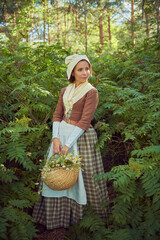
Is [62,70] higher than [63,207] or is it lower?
higher

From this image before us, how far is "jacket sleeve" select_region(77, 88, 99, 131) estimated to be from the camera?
243 centimetres

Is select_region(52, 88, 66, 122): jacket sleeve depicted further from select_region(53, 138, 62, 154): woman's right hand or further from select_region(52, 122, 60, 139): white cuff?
select_region(53, 138, 62, 154): woman's right hand

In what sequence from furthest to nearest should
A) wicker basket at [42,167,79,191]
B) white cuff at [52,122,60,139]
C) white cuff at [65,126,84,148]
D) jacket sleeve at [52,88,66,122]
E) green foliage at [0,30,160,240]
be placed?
1. jacket sleeve at [52,88,66,122]
2. white cuff at [52,122,60,139]
3. white cuff at [65,126,84,148]
4. wicker basket at [42,167,79,191]
5. green foliage at [0,30,160,240]

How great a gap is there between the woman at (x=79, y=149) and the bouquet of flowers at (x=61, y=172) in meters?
0.19

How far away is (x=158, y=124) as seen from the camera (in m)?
2.56

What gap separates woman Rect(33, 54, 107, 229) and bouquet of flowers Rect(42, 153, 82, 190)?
192 mm

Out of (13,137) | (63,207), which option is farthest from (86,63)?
(63,207)

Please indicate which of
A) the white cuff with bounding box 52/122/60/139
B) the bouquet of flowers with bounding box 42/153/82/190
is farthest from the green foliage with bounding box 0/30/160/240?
the bouquet of flowers with bounding box 42/153/82/190

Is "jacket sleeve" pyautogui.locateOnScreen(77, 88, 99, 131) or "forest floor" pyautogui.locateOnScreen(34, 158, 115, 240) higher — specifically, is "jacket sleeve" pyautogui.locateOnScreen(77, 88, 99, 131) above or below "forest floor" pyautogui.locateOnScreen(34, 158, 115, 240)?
above

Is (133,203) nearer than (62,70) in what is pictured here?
Yes

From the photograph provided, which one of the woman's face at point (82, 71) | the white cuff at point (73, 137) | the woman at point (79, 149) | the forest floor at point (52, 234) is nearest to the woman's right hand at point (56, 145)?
the woman at point (79, 149)

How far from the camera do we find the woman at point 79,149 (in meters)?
2.47

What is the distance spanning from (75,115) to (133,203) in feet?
4.34

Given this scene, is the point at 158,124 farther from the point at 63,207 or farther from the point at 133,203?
the point at 63,207
